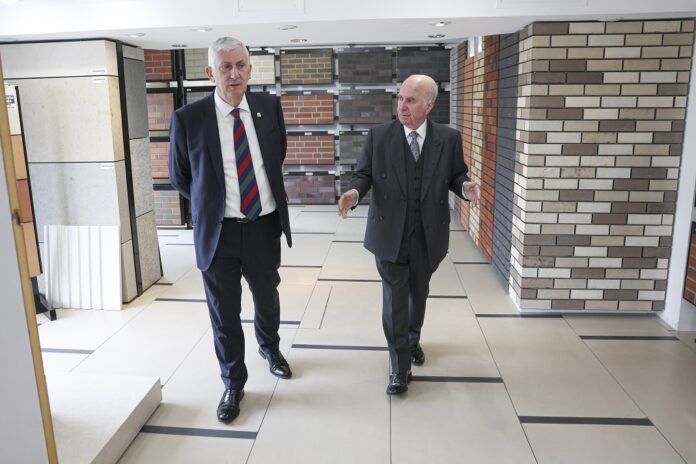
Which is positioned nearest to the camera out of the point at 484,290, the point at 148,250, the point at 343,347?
the point at 343,347

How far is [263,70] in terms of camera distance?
7855 millimetres

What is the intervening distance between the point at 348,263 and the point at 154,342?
2.16 m

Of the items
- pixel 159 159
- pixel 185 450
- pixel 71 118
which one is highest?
pixel 71 118

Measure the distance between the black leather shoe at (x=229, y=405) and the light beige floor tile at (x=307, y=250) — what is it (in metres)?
2.47

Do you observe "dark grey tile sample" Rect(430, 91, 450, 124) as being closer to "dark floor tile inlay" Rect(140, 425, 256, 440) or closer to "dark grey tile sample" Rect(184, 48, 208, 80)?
"dark grey tile sample" Rect(184, 48, 208, 80)

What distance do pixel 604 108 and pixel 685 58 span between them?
562 millimetres

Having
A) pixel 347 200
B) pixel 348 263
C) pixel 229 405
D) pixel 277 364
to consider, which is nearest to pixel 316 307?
pixel 277 364

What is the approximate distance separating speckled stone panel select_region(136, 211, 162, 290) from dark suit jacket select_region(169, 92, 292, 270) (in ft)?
6.65

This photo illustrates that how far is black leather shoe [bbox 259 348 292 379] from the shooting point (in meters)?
2.96

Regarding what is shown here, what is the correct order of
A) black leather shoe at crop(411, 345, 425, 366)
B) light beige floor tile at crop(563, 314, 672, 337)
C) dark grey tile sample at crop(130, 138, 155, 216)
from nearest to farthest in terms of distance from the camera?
black leather shoe at crop(411, 345, 425, 366) < light beige floor tile at crop(563, 314, 672, 337) < dark grey tile sample at crop(130, 138, 155, 216)

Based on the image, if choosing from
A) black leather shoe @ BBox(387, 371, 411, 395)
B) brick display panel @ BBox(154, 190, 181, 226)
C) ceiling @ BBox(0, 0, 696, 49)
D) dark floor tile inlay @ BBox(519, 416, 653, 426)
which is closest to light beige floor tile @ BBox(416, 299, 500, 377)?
black leather shoe @ BBox(387, 371, 411, 395)

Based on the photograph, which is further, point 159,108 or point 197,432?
point 159,108

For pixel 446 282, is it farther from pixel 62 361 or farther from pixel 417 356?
pixel 62 361

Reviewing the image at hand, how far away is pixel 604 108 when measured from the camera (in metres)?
3.52
